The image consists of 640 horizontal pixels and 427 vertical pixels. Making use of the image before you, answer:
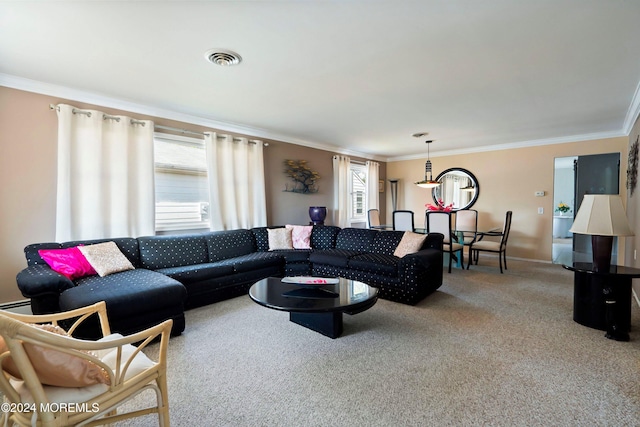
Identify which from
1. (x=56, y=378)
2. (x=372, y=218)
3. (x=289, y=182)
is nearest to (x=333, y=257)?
(x=289, y=182)

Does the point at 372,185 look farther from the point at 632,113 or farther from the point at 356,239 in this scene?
the point at 632,113

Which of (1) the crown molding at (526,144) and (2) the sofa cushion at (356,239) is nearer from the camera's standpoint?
(2) the sofa cushion at (356,239)

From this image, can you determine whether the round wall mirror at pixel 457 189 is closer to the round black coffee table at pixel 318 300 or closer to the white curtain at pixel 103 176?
the round black coffee table at pixel 318 300

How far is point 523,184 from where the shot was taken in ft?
18.6

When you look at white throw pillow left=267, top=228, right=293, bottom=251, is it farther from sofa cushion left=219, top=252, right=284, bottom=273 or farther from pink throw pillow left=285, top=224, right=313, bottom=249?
sofa cushion left=219, top=252, right=284, bottom=273

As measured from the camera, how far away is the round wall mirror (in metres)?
6.33

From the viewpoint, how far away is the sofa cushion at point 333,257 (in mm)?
3896

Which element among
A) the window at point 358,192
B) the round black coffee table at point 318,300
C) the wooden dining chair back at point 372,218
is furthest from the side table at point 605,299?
the window at point 358,192

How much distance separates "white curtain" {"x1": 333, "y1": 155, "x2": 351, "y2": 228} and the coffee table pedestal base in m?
3.72

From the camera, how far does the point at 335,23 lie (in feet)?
6.46

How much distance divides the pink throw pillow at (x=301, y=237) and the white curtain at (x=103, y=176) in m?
2.09

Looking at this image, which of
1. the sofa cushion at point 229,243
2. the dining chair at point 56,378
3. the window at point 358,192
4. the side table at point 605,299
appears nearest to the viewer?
the dining chair at point 56,378

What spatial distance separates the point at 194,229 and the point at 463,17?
13.1 feet

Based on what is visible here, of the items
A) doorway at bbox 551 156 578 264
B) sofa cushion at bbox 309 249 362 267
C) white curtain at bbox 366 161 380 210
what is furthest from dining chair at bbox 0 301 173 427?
doorway at bbox 551 156 578 264
